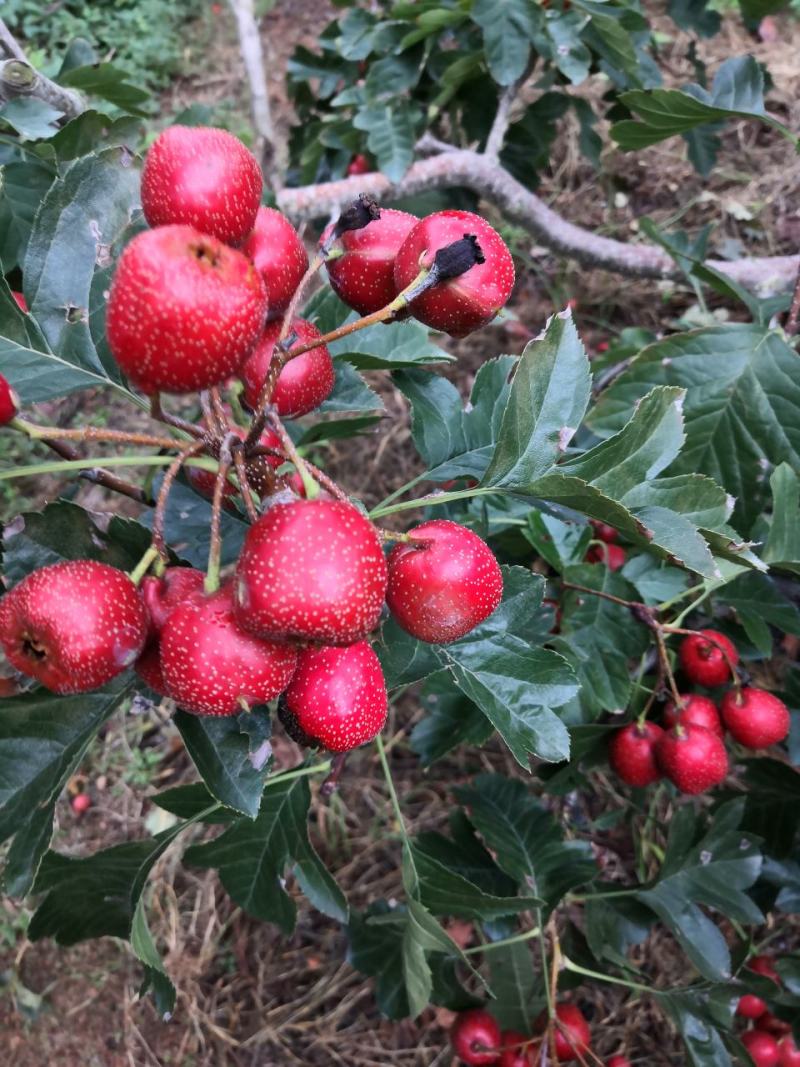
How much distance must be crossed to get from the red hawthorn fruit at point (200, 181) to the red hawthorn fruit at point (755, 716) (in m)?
1.12

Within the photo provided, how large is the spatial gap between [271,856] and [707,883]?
746 mm

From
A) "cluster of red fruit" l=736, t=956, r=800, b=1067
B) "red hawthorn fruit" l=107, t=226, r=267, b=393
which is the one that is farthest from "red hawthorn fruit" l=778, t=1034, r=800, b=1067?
"red hawthorn fruit" l=107, t=226, r=267, b=393

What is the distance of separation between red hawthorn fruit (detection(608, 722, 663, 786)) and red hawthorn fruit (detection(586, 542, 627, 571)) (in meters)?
0.37

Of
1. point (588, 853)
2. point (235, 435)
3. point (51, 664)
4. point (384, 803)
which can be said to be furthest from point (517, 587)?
point (384, 803)

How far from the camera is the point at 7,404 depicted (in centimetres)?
76

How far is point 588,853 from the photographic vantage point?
149cm

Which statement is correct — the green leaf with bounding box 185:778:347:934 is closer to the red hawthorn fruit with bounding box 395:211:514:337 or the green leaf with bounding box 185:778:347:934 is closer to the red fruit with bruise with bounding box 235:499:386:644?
the red fruit with bruise with bounding box 235:499:386:644

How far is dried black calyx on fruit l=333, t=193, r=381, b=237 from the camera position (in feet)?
2.56

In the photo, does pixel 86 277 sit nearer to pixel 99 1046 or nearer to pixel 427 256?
pixel 427 256

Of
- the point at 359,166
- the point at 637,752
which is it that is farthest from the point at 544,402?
the point at 359,166

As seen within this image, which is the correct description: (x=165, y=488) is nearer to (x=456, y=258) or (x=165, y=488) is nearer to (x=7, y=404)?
(x=7, y=404)

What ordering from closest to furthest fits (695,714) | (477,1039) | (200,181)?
(200,181) < (695,714) < (477,1039)

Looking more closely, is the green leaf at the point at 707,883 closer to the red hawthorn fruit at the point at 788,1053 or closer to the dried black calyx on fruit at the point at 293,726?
the red hawthorn fruit at the point at 788,1053

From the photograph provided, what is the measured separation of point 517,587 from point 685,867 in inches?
29.4
